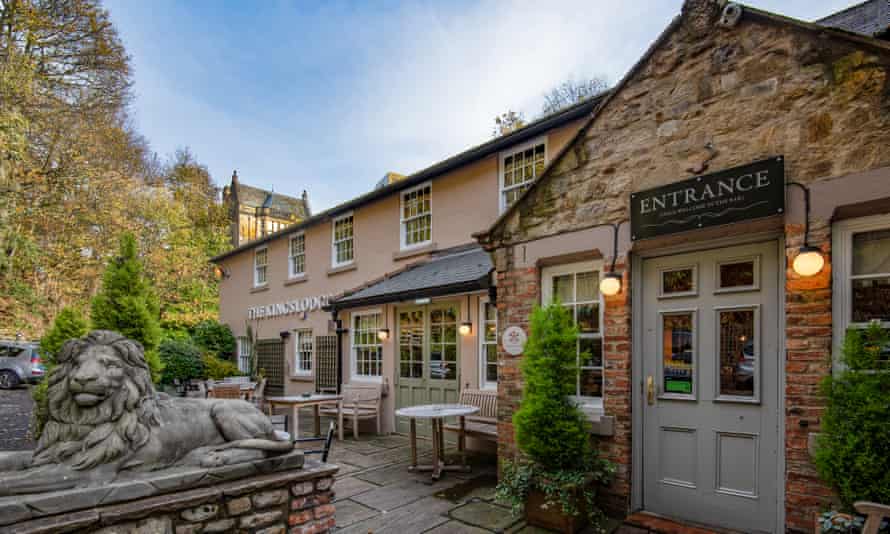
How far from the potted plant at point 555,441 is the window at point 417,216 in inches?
221

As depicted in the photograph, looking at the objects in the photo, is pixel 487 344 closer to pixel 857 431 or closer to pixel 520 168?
pixel 520 168

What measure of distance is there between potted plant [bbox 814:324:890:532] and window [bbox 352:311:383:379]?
7.53 meters

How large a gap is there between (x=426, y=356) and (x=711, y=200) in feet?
18.7

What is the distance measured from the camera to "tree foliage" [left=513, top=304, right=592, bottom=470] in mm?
3991

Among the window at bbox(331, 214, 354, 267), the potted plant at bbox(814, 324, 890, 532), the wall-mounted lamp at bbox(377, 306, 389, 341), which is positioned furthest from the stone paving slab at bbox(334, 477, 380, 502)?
the window at bbox(331, 214, 354, 267)

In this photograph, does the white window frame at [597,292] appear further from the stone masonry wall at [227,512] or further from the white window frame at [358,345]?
the white window frame at [358,345]

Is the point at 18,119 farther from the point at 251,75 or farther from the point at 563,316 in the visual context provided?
the point at 563,316

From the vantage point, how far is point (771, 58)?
350 centimetres

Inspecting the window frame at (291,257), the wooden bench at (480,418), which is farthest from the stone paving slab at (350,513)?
the window frame at (291,257)

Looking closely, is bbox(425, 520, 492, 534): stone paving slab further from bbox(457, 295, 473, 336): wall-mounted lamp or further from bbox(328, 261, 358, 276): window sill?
bbox(328, 261, 358, 276): window sill

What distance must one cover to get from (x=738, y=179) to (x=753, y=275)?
0.82 metres

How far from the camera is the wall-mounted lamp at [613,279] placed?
4105mm

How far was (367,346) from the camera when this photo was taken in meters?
9.77

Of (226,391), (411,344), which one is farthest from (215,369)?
(411,344)
